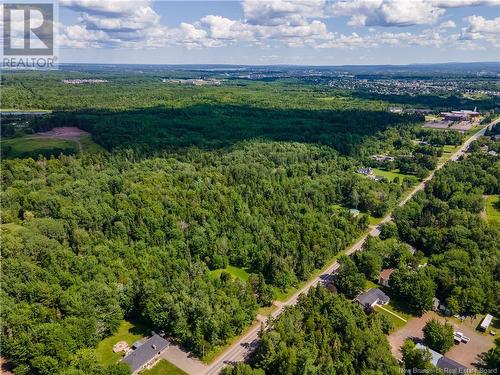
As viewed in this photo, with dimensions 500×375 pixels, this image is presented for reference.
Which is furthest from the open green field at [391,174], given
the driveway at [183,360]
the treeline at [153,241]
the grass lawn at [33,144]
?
the grass lawn at [33,144]

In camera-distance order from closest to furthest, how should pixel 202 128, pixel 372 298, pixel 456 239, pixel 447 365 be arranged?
pixel 447 365 → pixel 372 298 → pixel 456 239 → pixel 202 128

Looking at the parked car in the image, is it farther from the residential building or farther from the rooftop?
the residential building

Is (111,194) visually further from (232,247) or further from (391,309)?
(391,309)

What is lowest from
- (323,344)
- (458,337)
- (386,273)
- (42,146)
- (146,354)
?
(146,354)

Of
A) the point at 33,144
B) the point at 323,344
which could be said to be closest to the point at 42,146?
the point at 33,144

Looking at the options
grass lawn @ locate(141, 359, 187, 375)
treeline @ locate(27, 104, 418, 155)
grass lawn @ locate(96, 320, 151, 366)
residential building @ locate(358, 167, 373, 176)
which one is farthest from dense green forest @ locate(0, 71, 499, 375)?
treeline @ locate(27, 104, 418, 155)

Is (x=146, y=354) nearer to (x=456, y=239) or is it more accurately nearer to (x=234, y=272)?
(x=234, y=272)

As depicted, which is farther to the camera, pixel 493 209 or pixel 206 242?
pixel 493 209
